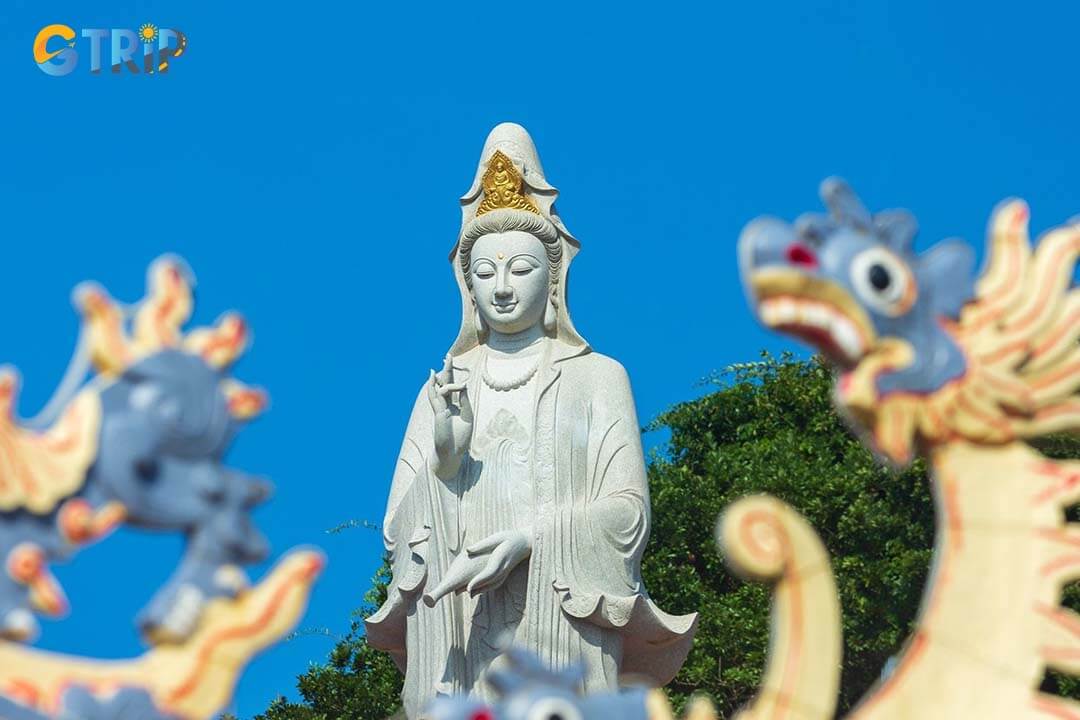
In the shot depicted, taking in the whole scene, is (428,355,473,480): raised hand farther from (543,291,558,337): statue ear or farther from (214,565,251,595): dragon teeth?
(214,565,251,595): dragon teeth

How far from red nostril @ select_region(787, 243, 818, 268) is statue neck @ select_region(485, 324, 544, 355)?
5.14 m

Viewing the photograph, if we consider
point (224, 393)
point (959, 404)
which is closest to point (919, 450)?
point (959, 404)

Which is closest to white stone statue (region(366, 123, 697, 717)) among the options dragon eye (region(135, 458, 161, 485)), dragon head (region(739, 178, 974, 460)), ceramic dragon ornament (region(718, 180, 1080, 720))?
ceramic dragon ornament (region(718, 180, 1080, 720))

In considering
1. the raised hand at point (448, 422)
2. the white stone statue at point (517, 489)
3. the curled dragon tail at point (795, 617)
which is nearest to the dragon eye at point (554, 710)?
the curled dragon tail at point (795, 617)

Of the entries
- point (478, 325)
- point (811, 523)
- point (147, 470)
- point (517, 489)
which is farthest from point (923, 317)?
point (811, 523)

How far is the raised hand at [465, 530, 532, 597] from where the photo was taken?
1160 cm

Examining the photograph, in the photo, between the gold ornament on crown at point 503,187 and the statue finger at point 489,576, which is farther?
the gold ornament on crown at point 503,187

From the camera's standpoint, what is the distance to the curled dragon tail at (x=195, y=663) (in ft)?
23.4

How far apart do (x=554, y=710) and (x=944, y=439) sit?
142 centimetres

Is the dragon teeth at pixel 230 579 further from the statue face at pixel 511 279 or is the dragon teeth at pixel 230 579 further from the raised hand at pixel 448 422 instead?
the statue face at pixel 511 279

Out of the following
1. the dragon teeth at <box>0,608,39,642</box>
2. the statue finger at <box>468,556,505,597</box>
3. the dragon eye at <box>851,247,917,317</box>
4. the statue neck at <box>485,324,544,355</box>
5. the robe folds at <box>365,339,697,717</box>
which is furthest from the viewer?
the statue neck at <box>485,324,544,355</box>

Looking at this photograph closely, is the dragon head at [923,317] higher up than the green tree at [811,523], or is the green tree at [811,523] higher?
the green tree at [811,523]

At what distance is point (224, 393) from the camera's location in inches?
288

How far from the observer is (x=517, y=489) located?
→ 39.2 ft
